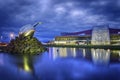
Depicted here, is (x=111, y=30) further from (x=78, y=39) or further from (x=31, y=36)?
(x=31, y=36)

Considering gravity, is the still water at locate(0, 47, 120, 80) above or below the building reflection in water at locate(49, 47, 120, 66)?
below

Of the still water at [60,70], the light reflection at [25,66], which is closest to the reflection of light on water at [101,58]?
the still water at [60,70]

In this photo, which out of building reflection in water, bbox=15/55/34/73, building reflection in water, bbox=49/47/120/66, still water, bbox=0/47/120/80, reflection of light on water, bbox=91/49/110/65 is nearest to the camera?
still water, bbox=0/47/120/80

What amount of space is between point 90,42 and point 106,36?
29532 millimetres

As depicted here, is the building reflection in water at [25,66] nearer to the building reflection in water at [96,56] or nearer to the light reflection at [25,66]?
the light reflection at [25,66]

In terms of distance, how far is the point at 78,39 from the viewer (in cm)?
19025

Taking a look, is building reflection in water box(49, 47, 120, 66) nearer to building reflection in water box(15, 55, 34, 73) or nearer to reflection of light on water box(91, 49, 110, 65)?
reflection of light on water box(91, 49, 110, 65)

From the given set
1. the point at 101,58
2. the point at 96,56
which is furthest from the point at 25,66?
the point at 96,56

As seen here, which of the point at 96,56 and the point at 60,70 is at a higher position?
the point at 96,56

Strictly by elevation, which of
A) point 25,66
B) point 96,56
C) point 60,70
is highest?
point 96,56

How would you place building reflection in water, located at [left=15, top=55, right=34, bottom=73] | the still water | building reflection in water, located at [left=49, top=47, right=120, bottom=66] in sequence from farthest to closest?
building reflection in water, located at [left=49, top=47, right=120, bottom=66] → building reflection in water, located at [left=15, top=55, right=34, bottom=73] → the still water

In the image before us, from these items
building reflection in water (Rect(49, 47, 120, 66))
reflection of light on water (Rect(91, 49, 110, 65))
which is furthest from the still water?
building reflection in water (Rect(49, 47, 120, 66))

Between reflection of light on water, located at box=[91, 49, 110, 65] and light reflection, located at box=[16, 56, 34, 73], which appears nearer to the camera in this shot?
light reflection, located at box=[16, 56, 34, 73]

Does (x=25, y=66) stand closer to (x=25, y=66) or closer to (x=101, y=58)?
(x=25, y=66)
